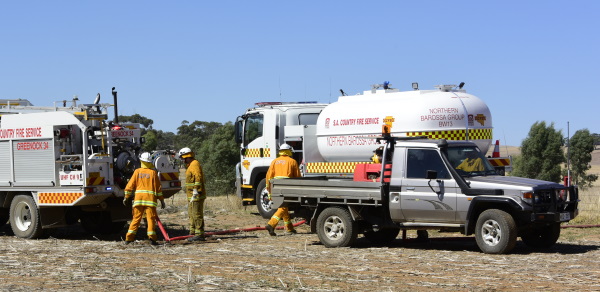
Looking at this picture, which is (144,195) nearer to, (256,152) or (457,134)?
(457,134)

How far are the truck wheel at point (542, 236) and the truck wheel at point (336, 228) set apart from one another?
2.94 m

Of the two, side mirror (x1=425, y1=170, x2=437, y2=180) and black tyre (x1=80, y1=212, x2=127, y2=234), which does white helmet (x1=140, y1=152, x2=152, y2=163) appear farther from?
side mirror (x1=425, y1=170, x2=437, y2=180)

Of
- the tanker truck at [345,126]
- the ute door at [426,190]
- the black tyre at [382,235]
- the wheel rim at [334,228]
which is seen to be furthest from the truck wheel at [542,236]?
the tanker truck at [345,126]

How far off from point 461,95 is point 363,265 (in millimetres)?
7720

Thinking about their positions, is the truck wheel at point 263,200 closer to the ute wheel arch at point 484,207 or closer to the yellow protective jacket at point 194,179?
the yellow protective jacket at point 194,179

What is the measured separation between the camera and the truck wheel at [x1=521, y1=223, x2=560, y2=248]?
1447 cm

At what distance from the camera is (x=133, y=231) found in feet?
52.7

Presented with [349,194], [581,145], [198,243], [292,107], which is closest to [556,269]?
[349,194]

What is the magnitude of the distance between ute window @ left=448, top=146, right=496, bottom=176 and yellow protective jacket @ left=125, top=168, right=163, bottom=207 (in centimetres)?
546

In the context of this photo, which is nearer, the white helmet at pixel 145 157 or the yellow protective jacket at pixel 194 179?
the white helmet at pixel 145 157

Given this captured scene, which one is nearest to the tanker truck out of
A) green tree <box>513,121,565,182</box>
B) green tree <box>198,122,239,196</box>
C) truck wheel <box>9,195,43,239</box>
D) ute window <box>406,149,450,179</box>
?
ute window <box>406,149,450,179</box>

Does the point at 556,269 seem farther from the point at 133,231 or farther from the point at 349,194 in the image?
the point at 133,231

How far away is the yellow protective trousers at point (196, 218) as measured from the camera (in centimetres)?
1684

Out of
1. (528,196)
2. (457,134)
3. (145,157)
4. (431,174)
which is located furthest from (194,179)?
(528,196)
